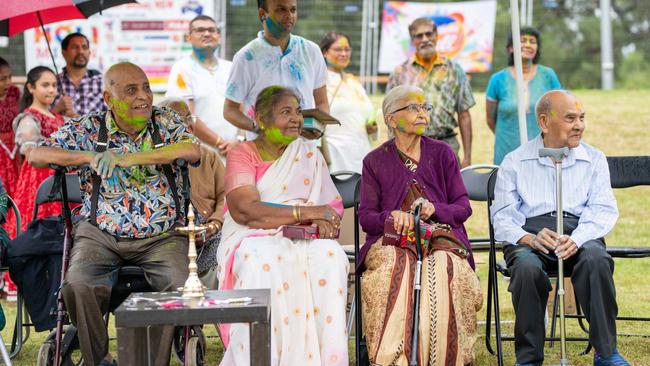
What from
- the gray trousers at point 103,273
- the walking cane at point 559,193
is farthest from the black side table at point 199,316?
the walking cane at point 559,193

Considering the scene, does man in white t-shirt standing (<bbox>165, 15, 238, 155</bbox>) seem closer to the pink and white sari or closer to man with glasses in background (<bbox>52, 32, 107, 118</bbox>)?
man with glasses in background (<bbox>52, 32, 107, 118</bbox>)

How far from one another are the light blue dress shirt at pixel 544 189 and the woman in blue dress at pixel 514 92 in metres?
2.56

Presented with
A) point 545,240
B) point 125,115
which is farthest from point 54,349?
point 545,240

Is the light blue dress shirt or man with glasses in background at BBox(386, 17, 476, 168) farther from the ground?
man with glasses in background at BBox(386, 17, 476, 168)

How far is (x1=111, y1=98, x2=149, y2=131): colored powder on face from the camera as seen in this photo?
19.1 ft

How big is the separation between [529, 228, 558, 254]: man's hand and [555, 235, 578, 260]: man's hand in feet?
0.09

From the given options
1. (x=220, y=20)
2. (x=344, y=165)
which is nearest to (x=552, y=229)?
(x=344, y=165)

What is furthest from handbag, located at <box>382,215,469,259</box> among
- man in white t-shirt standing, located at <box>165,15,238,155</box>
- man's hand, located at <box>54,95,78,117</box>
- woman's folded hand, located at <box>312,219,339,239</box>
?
man's hand, located at <box>54,95,78,117</box>

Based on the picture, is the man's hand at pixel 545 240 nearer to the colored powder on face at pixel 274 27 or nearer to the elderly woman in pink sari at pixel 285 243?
the elderly woman in pink sari at pixel 285 243

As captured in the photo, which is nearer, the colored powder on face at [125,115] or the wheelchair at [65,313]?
the wheelchair at [65,313]

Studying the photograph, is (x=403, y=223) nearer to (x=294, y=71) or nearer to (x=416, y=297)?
(x=416, y=297)

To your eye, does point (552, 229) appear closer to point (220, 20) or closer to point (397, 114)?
point (397, 114)

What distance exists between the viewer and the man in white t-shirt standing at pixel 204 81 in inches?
323

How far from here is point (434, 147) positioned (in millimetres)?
5961
